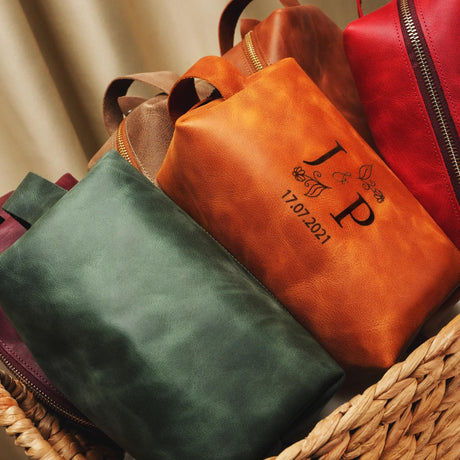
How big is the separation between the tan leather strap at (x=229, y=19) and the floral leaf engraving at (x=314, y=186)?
0.34 metres

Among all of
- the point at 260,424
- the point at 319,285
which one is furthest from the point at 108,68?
the point at 260,424

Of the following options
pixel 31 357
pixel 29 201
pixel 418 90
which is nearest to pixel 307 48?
pixel 418 90

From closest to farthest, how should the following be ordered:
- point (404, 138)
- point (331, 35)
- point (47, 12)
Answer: point (404, 138) < point (331, 35) < point (47, 12)

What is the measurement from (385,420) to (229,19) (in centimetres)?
63

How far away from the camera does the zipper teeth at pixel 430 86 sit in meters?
0.60

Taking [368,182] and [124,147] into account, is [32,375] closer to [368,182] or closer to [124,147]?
[124,147]

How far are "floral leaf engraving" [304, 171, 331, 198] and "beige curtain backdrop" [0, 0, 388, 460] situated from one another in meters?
0.60

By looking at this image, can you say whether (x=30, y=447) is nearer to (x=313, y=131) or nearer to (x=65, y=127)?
(x=313, y=131)

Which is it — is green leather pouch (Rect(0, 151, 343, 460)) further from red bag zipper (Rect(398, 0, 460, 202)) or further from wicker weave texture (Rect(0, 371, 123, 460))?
red bag zipper (Rect(398, 0, 460, 202))

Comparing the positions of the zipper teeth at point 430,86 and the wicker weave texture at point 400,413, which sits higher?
the zipper teeth at point 430,86

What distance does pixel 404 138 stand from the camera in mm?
641

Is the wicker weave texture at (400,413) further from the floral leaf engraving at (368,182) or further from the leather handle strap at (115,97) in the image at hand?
the leather handle strap at (115,97)

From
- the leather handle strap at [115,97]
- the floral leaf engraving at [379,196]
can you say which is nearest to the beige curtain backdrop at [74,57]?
the leather handle strap at [115,97]

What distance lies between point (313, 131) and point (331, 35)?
0.94ft
